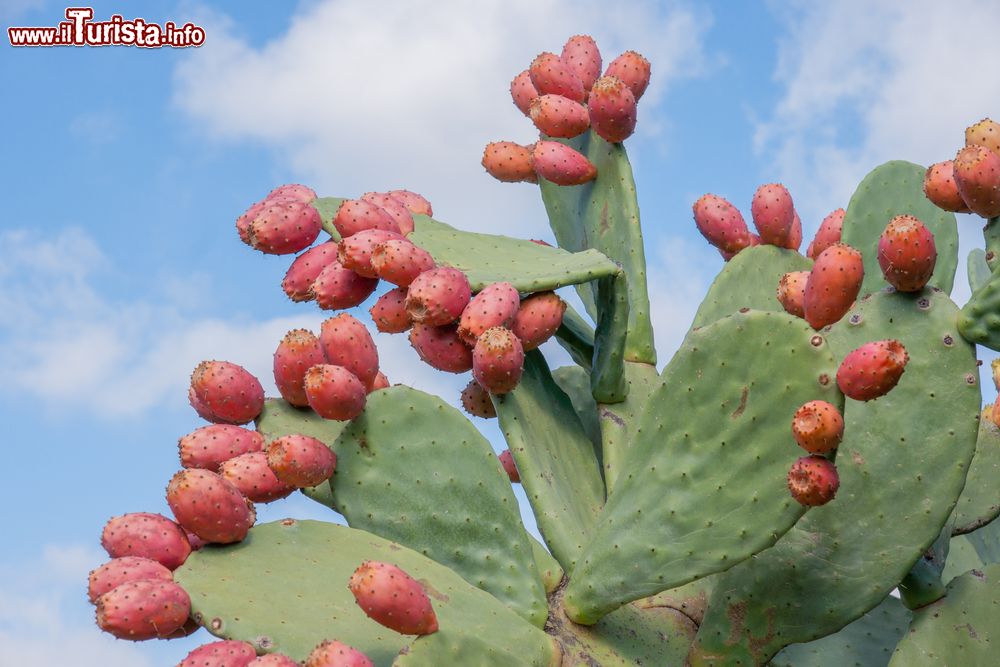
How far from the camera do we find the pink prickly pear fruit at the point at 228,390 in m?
2.31

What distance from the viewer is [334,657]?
70.1 inches

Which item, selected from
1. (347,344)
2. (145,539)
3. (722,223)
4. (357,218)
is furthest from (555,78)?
(145,539)

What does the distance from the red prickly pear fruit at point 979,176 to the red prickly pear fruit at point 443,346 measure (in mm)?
886

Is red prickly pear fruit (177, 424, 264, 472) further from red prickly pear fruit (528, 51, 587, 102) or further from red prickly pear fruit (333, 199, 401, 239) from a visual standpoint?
red prickly pear fruit (528, 51, 587, 102)

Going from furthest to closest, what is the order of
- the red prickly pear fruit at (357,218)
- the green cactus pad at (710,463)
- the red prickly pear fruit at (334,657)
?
the red prickly pear fruit at (357,218)
the green cactus pad at (710,463)
the red prickly pear fruit at (334,657)

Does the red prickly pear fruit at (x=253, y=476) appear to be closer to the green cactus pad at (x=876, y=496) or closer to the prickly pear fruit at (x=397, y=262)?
the prickly pear fruit at (x=397, y=262)

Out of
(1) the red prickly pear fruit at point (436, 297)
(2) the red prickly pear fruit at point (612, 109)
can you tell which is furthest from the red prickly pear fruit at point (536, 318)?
(2) the red prickly pear fruit at point (612, 109)

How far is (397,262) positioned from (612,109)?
0.59 meters

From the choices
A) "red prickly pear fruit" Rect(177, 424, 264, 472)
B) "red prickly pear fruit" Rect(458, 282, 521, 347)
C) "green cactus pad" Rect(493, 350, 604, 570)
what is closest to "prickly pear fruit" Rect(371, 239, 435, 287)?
"red prickly pear fruit" Rect(458, 282, 521, 347)

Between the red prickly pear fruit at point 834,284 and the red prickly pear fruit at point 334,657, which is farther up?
the red prickly pear fruit at point 834,284

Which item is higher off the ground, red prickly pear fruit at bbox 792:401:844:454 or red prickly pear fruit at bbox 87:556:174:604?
red prickly pear fruit at bbox 87:556:174:604

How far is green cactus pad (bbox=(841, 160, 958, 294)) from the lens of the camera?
2580 mm

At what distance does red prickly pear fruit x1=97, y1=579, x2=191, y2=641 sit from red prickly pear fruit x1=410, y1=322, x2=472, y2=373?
637 millimetres

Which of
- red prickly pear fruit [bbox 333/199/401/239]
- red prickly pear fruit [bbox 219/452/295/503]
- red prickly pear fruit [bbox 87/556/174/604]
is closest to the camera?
red prickly pear fruit [bbox 87/556/174/604]
